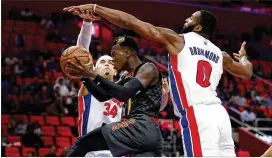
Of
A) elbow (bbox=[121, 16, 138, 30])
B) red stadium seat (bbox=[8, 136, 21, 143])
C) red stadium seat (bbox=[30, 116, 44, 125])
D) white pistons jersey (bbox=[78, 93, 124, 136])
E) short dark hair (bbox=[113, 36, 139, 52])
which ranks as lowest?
red stadium seat (bbox=[8, 136, 21, 143])

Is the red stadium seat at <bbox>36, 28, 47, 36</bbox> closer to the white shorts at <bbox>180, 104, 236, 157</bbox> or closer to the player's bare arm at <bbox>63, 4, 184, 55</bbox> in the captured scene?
the player's bare arm at <bbox>63, 4, 184, 55</bbox>

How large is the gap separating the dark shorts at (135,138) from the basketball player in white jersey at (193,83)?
0.33m

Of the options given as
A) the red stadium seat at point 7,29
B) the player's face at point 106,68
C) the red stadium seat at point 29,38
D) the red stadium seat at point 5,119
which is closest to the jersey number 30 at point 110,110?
the player's face at point 106,68

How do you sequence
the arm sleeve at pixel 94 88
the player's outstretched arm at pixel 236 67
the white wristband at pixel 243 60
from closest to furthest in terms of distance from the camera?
1. the arm sleeve at pixel 94 88
2. the player's outstretched arm at pixel 236 67
3. the white wristband at pixel 243 60

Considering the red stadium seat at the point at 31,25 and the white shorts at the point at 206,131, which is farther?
the red stadium seat at the point at 31,25

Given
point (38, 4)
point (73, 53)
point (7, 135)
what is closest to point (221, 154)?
point (73, 53)

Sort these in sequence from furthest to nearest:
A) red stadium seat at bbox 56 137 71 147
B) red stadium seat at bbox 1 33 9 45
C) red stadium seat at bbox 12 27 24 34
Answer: red stadium seat at bbox 12 27 24 34 → red stadium seat at bbox 1 33 9 45 → red stadium seat at bbox 56 137 71 147

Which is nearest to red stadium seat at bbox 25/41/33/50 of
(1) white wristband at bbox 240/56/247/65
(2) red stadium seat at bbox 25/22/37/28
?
(2) red stadium seat at bbox 25/22/37/28

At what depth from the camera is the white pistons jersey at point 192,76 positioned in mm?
5062

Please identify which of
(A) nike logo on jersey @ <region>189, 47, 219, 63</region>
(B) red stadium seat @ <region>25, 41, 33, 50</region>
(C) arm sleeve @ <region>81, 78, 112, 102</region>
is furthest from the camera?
(B) red stadium seat @ <region>25, 41, 33, 50</region>

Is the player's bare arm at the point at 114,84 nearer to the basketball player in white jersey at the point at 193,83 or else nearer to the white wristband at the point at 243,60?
the basketball player in white jersey at the point at 193,83

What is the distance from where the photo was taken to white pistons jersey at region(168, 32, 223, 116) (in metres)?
5.06

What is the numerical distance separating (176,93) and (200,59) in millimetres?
379

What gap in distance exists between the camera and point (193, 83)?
5062 mm
